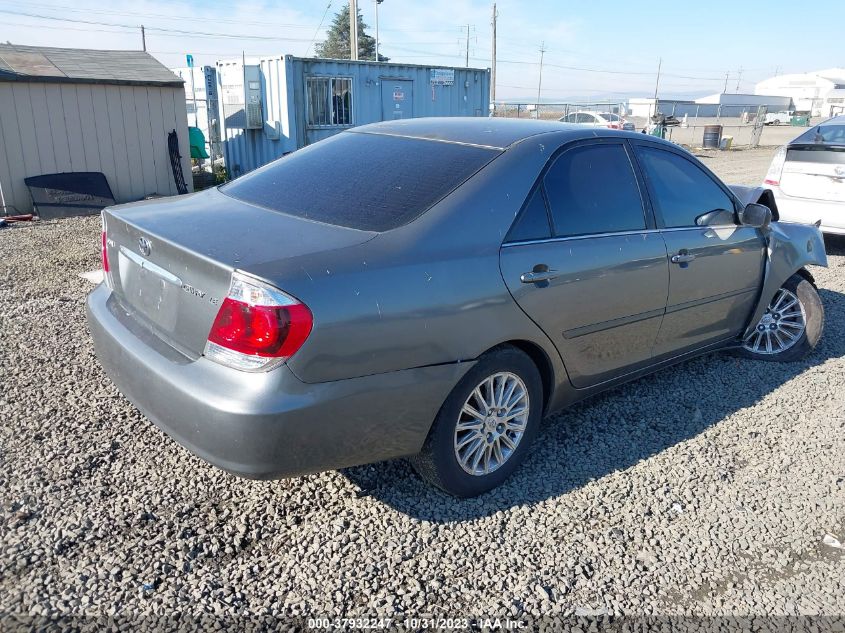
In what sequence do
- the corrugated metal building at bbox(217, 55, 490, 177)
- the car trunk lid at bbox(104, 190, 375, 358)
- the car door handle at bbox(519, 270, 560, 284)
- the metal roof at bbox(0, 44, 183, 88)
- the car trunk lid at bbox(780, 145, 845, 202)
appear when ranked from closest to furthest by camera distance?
1. the car trunk lid at bbox(104, 190, 375, 358)
2. the car door handle at bbox(519, 270, 560, 284)
3. the car trunk lid at bbox(780, 145, 845, 202)
4. the metal roof at bbox(0, 44, 183, 88)
5. the corrugated metal building at bbox(217, 55, 490, 177)

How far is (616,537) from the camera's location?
2.90m

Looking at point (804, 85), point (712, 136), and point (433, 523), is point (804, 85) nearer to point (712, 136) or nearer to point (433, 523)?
point (712, 136)

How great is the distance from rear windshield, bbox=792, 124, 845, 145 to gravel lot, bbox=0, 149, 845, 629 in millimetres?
5403

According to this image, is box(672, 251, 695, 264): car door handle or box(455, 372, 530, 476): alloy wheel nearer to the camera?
box(455, 372, 530, 476): alloy wheel

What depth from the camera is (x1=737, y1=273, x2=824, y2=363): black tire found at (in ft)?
16.2

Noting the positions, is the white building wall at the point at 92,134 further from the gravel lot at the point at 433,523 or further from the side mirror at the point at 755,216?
Answer: the side mirror at the point at 755,216

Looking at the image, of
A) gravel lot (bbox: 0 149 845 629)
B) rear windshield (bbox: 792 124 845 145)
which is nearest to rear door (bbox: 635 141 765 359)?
gravel lot (bbox: 0 149 845 629)

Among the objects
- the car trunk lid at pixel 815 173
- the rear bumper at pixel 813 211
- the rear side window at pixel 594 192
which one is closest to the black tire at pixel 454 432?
the rear side window at pixel 594 192

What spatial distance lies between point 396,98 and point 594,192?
14284 mm

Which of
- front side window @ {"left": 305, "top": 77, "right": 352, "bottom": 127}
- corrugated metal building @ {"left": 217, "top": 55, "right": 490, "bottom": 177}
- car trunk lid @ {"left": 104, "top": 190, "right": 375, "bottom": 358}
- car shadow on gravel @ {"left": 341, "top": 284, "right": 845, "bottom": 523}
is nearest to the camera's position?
car trunk lid @ {"left": 104, "top": 190, "right": 375, "bottom": 358}

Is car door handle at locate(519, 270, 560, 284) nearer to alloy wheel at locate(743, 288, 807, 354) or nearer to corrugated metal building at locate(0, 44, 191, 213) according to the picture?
alloy wheel at locate(743, 288, 807, 354)

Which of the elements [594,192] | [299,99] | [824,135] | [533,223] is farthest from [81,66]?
[824,135]

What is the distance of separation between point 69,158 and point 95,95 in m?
1.10

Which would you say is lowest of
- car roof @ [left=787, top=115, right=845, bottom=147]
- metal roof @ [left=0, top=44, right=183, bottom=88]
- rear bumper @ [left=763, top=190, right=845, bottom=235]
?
rear bumper @ [left=763, top=190, right=845, bottom=235]
